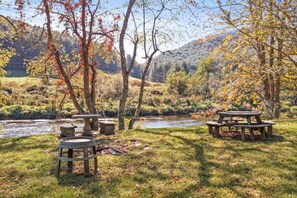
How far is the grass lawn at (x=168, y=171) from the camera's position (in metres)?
4.47

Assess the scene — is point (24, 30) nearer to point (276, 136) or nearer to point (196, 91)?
point (276, 136)

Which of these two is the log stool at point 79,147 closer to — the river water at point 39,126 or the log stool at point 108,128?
the log stool at point 108,128

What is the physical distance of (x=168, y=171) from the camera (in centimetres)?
541

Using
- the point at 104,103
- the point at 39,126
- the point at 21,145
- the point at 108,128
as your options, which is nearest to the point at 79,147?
the point at 21,145

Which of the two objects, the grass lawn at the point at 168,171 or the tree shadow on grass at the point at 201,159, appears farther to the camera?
the tree shadow on grass at the point at 201,159

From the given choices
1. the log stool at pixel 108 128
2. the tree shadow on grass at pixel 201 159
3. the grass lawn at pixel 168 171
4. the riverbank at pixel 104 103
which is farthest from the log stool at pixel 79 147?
the riverbank at pixel 104 103

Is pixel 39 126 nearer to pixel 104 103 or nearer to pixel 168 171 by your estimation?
pixel 104 103

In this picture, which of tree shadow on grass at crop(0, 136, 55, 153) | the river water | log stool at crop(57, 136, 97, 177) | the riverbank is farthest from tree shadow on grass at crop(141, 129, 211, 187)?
the riverbank

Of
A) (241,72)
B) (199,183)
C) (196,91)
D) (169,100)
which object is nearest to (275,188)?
(199,183)

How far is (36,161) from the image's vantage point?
6.18 m

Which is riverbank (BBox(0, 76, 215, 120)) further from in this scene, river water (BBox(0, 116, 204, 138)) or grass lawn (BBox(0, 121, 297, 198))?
grass lawn (BBox(0, 121, 297, 198))

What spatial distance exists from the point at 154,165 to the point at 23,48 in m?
8.83

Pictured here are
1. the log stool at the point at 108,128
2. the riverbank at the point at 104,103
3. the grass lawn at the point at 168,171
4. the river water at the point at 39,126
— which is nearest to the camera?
the grass lawn at the point at 168,171

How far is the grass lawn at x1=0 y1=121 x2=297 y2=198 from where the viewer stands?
176 inches
